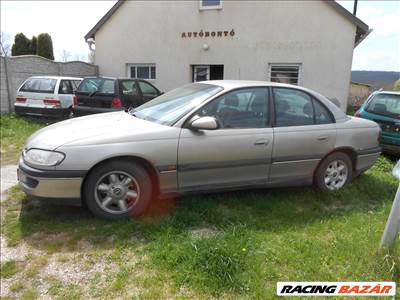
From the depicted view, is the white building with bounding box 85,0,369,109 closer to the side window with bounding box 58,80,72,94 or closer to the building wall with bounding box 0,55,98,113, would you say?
the building wall with bounding box 0,55,98,113

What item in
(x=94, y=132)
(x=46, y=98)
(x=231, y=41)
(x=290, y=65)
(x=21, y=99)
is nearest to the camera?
(x=94, y=132)

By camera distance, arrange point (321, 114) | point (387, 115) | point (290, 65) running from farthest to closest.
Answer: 1. point (290, 65)
2. point (387, 115)
3. point (321, 114)

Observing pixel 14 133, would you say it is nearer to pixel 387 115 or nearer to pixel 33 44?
pixel 387 115

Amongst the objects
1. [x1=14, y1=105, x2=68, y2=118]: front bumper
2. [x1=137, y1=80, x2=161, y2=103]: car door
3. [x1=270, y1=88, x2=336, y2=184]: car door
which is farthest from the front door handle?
A: [x1=14, y1=105, x2=68, y2=118]: front bumper

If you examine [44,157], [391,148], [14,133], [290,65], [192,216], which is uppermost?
[290,65]

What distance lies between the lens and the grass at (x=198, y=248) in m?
2.74

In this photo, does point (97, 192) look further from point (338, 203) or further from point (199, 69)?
point (199, 69)

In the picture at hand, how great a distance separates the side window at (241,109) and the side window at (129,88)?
5325 mm

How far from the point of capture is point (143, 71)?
14.5m

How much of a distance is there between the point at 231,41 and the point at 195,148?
9996mm

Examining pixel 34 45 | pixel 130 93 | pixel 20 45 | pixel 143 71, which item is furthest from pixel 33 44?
pixel 130 93

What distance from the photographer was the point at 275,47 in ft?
40.1

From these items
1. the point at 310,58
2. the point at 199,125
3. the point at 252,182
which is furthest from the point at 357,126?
the point at 310,58

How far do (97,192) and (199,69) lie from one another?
10864 mm
